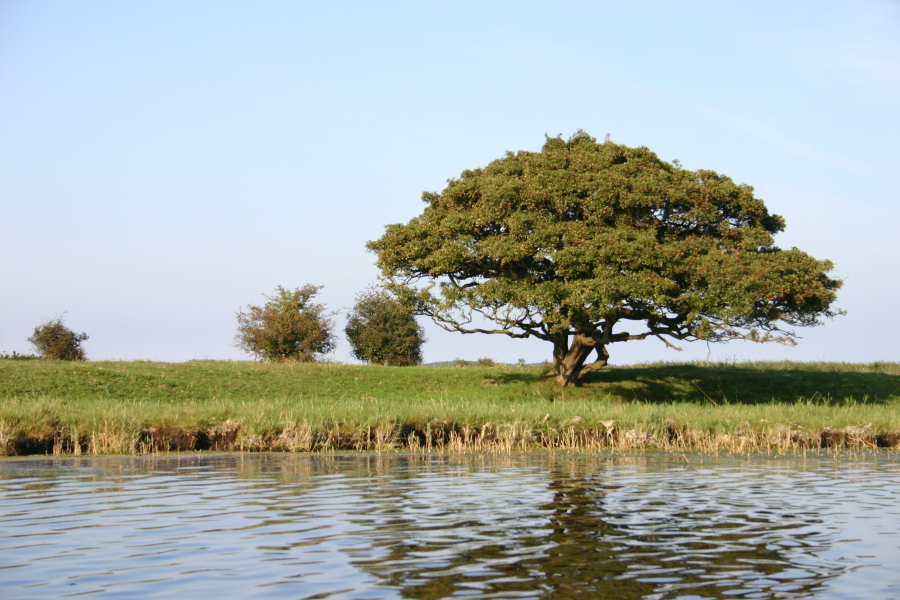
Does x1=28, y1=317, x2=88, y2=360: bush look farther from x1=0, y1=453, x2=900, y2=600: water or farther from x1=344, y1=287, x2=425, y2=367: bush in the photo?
x1=0, y1=453, x2=900, y2=600: water

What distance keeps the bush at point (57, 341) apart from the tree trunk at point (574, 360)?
3920 cm

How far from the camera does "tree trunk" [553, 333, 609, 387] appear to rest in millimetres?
41344

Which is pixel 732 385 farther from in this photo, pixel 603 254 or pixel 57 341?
pixel 57 341

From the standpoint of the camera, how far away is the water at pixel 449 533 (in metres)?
7.71

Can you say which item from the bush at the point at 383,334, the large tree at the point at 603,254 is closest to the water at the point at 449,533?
the large tree at the point at 603,254

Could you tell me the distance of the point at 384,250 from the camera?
41250 millimetres

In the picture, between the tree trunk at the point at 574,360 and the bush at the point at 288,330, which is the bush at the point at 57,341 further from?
the tree trunk at the point at 574,360

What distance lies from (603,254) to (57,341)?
46706 millimetres

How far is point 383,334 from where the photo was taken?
65.8m

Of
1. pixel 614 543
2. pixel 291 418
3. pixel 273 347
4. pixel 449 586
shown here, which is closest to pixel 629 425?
pixel 291 418

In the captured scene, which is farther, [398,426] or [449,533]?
[398,426]

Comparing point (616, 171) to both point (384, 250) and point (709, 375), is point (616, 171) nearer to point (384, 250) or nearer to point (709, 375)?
point (384, 250)

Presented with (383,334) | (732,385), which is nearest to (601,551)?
(732,385)

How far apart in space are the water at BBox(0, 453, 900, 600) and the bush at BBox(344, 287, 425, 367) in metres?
48.4
